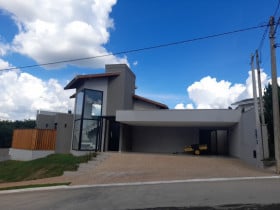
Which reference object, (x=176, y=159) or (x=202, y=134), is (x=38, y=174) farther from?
(x=202, y=134)

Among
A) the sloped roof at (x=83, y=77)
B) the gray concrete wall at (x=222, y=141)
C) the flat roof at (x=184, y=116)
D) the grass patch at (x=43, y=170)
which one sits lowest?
the grass patch at (x=43, y=170)

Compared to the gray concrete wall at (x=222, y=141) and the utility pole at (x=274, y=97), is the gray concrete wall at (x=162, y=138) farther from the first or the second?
the utility pole at (x=274, y=97)

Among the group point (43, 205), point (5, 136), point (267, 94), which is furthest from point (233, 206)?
point (5, 136)

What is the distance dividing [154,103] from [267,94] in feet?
31.8

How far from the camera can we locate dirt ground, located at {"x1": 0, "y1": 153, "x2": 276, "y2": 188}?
12266mm

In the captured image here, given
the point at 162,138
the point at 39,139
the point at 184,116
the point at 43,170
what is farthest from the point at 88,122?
the point at 184,116

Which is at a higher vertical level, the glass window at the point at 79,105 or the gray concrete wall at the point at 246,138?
the glass window at the point at 79,105

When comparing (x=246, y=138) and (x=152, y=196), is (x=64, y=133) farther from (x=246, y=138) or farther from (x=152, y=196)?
(x=152, y=196)

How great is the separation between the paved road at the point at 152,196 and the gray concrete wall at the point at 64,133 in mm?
13853

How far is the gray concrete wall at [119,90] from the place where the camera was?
22.0 m

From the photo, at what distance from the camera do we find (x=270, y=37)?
1320 centimetres

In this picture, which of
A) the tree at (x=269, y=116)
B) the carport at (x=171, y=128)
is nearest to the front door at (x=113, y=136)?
the carport at (x=171, y=128)

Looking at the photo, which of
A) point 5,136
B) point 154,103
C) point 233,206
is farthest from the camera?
point 5,136

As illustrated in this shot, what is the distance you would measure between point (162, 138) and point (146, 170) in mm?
10522
